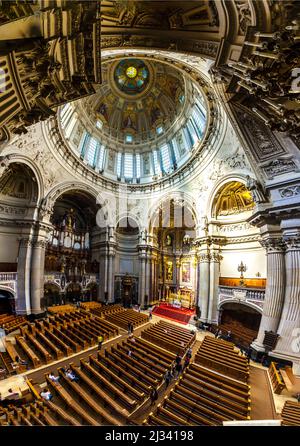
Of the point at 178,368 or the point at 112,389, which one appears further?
the point at 178,368

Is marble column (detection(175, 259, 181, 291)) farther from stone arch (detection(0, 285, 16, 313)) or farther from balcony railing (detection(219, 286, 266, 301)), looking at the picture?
stone arch (detection(0, 285, 16, 313))

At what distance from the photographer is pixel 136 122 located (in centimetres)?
2797

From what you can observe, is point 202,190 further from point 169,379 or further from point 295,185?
point 169,379

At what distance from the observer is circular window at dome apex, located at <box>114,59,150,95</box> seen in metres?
23.5

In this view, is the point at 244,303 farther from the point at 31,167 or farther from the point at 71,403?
the point at 31,167

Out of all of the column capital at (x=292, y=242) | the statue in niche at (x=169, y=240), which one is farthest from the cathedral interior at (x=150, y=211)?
the statue in niche at (x=169, y=240)

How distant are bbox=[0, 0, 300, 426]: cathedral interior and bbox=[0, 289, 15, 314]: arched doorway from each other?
123 mm

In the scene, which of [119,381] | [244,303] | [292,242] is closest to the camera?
[119,381]

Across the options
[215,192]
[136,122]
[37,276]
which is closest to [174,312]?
[215,192]

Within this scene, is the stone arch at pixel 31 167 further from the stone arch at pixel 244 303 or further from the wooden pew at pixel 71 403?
the stone arch at pixel 244 303

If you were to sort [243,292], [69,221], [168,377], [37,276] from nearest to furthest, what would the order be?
[168,377]
[243,292]
[37,276]
[69,221]

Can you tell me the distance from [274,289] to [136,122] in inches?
1038

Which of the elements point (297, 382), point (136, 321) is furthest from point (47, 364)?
point (297, 382)

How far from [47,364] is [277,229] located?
1484 cm
